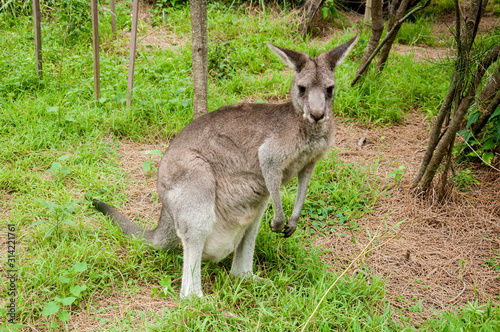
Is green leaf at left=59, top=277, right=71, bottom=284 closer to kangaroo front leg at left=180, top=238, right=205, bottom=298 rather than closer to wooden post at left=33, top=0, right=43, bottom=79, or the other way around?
kangaroo front leg at left=180, top=238, right=205, bottom=298

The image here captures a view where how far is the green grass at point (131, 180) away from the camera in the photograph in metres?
3.20

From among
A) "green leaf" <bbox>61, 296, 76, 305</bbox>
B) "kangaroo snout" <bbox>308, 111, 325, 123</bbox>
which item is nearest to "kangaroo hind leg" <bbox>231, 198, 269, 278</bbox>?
"kangaroo snout" <bbox>308, 111, 325, 123</bbox>

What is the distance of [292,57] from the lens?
3389 millimetres

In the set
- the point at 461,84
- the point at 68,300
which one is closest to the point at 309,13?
the point at 461,84

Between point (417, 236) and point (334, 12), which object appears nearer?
point (417, 236)

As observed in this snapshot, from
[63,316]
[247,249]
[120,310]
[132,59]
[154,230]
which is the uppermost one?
[132,59]

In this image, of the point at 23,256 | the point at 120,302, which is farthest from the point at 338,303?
the point at 23,256

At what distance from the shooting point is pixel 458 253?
3943 mm

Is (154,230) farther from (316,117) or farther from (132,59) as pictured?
(132,59)

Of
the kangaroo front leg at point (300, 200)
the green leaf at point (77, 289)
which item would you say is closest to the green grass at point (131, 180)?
the green leaf at point (77, 289)

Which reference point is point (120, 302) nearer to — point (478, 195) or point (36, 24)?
point (478, 195)

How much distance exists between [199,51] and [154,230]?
1991mm

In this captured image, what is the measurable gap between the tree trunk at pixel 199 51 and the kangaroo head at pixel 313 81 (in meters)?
1.41

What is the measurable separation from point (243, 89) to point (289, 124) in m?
2.70
